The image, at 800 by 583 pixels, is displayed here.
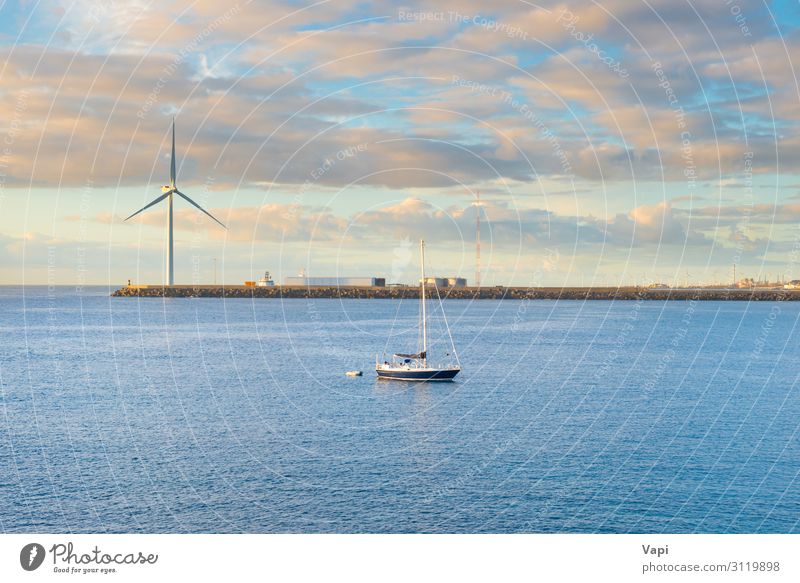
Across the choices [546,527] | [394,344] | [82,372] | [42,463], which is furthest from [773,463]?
[394,344]

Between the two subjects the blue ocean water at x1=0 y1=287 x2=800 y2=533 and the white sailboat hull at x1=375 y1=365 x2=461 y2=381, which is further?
the white sailboat hull at x1=375 y1=365 x2=461 y2=381

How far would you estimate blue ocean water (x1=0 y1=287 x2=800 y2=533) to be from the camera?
57.5 metres

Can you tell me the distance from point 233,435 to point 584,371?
71992mm

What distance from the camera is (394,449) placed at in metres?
77.2
